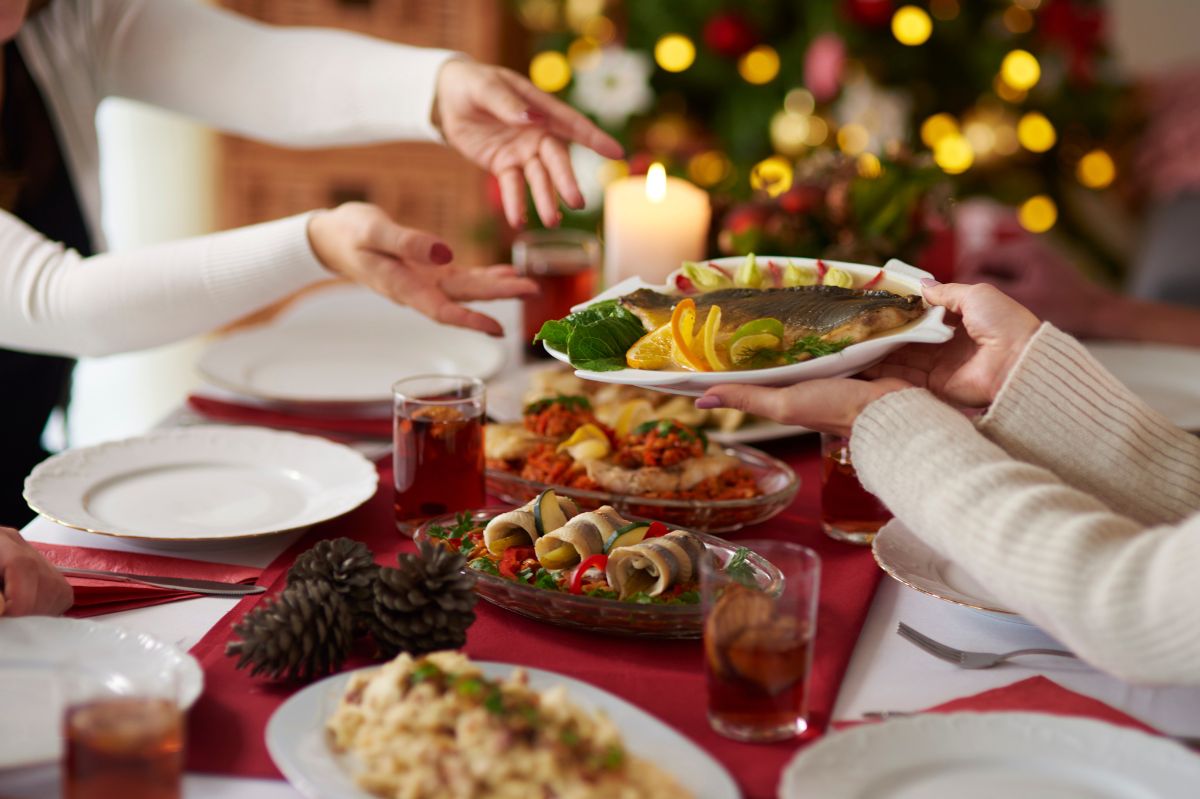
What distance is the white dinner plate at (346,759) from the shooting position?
0.81 meters

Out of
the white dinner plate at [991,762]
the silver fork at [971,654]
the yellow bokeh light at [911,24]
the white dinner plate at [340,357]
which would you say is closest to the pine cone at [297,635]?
the white dinner plate at [991,762]

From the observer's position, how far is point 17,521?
75.0 inches

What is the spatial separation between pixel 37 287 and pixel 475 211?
3.04 m

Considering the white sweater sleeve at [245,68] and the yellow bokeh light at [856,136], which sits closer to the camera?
the white sweater sleeve at [245,68]

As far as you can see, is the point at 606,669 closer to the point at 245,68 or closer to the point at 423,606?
the point at 423,606

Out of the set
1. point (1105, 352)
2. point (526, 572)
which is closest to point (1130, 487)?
point (526, 572)

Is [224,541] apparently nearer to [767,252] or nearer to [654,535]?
[654,535]

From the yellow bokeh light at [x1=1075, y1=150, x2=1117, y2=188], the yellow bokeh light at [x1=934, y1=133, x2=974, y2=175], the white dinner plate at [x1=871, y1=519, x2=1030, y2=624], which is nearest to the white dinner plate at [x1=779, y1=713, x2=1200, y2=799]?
the white dinner plate at [x1=871, y1=519, x2=1030, y2=624]

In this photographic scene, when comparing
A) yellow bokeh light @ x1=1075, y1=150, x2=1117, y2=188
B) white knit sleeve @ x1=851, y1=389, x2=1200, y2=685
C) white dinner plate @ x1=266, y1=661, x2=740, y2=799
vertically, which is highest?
yellow bokeh light @ x1=1075, y1=150, x2=1117, y2=188

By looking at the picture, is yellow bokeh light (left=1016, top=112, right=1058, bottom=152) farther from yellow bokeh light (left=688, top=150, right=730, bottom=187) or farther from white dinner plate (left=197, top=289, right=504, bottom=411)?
white dinner plate (left=197, top=289, right=504, bottom=411)

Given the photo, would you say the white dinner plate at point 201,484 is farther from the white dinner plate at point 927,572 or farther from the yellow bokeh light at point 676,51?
the yellow bokeh light at point 676,51

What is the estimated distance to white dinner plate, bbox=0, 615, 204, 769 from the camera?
85cm

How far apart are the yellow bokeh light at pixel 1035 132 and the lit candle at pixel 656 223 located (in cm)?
236

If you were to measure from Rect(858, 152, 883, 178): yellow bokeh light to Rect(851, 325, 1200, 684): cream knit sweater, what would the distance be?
0.90 meters
